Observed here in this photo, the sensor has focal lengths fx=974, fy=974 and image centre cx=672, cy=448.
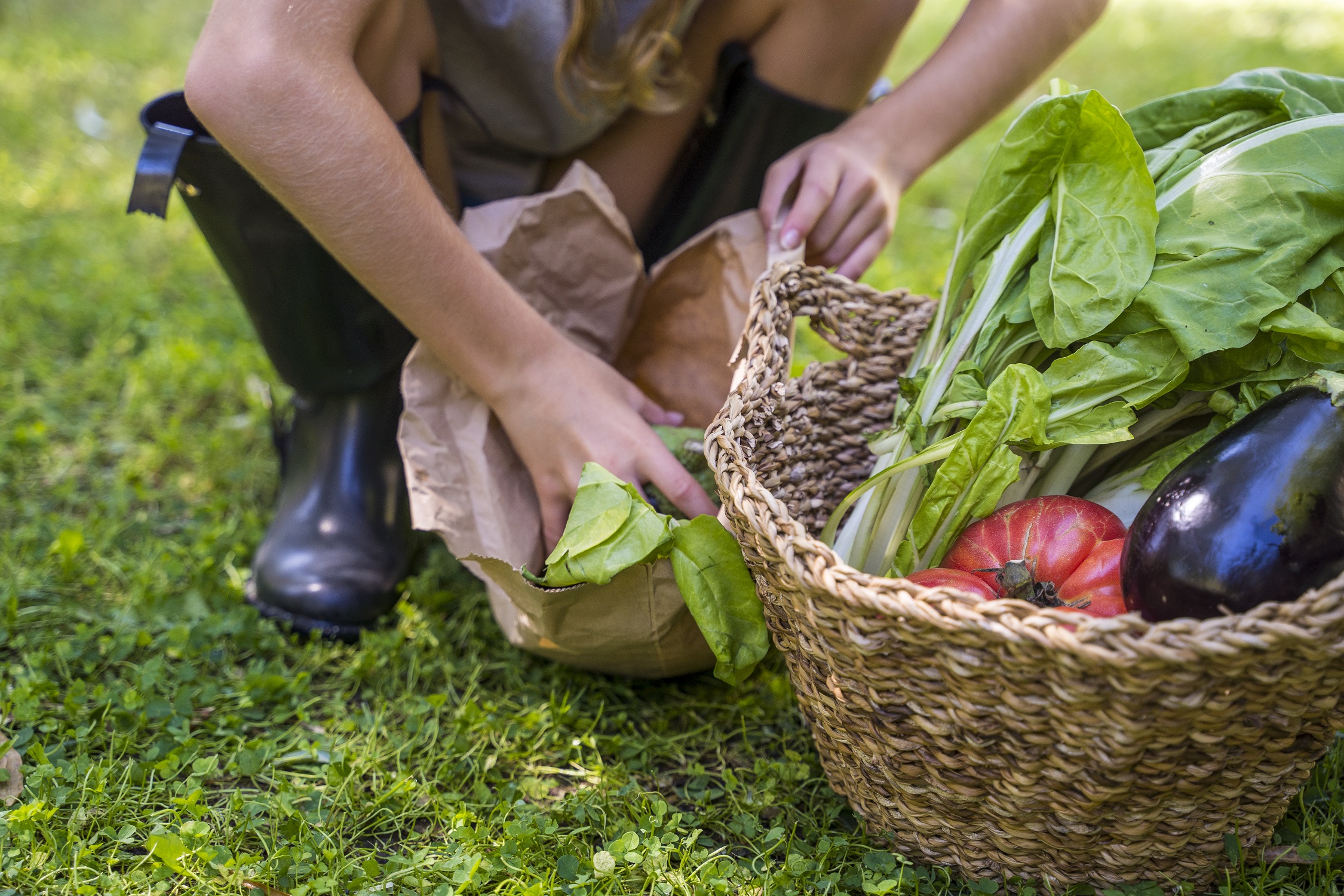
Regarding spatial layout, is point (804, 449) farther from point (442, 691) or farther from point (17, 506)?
point (17, 506)

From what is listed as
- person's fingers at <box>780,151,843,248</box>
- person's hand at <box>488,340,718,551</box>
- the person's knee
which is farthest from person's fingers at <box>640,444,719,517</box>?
the person's knee

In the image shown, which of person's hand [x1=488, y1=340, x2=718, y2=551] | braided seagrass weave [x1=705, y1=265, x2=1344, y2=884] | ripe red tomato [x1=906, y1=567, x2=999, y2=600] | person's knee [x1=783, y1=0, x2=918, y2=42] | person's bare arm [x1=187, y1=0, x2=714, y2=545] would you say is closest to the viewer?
braided seagrass weave [x1=705, y1=265, x2=1344, y2=884]

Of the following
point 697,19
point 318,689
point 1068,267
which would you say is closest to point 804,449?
point 1068,267

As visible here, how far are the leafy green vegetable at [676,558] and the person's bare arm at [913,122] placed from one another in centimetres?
54

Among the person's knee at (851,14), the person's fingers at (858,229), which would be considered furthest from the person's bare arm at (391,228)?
the person's knee at (851,14)

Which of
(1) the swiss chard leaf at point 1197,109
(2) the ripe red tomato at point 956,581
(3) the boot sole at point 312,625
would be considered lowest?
(3) the boot sole at point 312,625

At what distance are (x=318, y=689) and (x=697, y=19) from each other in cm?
117

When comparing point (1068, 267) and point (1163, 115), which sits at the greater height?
point (1163, 115)

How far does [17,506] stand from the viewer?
1529 mm

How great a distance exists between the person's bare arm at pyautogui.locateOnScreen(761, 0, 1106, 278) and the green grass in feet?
2.00

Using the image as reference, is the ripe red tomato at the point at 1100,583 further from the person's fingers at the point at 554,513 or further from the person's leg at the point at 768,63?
the person's leg at the point at 768,63

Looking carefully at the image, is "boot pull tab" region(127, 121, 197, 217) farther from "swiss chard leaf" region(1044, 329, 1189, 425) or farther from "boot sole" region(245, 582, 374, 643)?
"swiss chard leaf" region(1044, 329, 1189, 425)

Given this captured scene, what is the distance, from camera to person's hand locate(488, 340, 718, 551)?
44.2 inches

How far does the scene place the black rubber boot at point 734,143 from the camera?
1.54 metres
